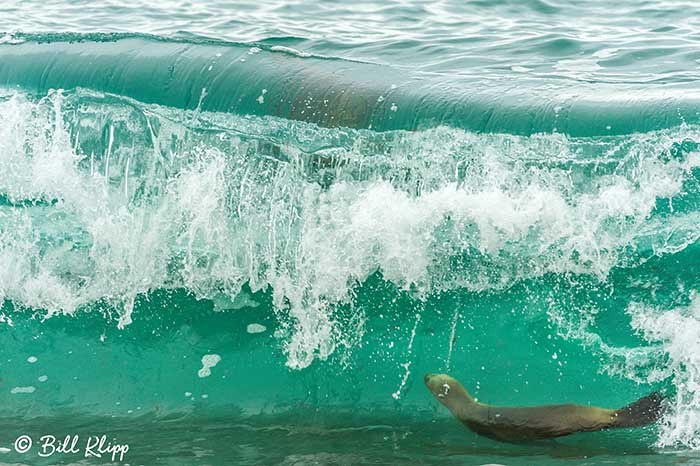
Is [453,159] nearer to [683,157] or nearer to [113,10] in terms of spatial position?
[683,157]

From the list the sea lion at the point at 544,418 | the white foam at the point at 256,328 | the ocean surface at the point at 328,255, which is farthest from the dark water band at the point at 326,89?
the sea lion at the point at 544,418

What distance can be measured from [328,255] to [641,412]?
1763mm

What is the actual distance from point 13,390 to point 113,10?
4.57m

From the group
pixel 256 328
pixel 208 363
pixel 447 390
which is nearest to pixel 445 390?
Result: pixel 447 390

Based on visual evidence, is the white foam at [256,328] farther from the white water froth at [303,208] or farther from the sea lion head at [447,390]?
the sea lion head at [447,390]

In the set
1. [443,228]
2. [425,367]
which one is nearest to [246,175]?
[443,228]

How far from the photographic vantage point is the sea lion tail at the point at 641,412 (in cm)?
416

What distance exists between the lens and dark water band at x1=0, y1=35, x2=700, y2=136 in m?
4.86

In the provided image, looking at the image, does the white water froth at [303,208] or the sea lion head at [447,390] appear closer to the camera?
the sea lion head at [447,390]

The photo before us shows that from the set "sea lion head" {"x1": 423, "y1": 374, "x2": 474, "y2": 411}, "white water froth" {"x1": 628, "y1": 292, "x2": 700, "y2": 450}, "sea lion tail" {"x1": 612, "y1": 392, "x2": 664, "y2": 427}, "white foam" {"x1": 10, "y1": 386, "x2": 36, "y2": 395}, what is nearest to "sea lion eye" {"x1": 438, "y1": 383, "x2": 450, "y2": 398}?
"sea lion head" {"x1": 423, "y1": 374, "x2": 474, "y2": 411}

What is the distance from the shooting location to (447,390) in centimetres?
446

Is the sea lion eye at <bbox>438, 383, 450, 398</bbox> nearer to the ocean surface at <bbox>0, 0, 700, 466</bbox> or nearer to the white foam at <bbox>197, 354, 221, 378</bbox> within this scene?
the ocean surface at <bbox>0, 0, 700, 466</bbox>

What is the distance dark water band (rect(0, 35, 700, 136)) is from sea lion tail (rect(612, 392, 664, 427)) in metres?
1.42

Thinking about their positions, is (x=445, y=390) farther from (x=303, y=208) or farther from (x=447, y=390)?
(x=303, y=208)
